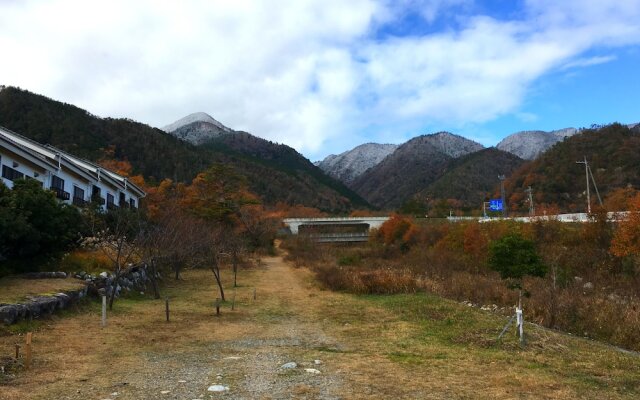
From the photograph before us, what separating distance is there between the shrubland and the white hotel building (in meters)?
14.8

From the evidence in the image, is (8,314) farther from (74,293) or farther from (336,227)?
(336,227)

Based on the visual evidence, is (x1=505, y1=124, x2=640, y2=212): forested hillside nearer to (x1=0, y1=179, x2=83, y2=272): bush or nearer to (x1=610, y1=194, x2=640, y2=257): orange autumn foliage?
(x1=610, y1=194, x2=640, y2=257): orange autumn foliage

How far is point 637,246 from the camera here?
2811 cm

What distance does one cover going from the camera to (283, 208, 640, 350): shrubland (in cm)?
1198

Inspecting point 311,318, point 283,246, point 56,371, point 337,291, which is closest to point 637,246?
point 337,291

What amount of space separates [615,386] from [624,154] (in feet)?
228

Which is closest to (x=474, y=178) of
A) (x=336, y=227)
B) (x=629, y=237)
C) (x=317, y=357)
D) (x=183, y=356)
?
(x=336, y=227)

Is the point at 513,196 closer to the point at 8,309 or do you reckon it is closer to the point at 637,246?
the point at 637,246

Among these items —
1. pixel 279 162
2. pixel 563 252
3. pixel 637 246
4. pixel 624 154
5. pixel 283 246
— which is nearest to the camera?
pixel 637 246

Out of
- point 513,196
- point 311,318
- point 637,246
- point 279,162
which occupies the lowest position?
point 311,318

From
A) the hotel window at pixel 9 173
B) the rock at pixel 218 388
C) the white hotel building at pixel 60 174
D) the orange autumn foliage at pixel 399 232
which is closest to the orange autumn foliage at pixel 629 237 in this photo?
the orange autumn foliage at pixel 399 232

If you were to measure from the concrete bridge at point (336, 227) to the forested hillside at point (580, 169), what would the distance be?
22.7 meters

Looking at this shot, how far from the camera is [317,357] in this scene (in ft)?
28.8

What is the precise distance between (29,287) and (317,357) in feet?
31.7
